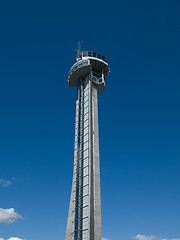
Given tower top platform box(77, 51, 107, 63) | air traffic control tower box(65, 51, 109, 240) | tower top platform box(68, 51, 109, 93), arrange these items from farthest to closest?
tower top platform box(77, 51, 107, 63)
tower top platform box(68, 51, 109, 93)
air traffic control tower box(65, 51, 109, 240)

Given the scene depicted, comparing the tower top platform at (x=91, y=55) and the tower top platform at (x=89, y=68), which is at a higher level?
the tower top platform at (x=91, y=55)

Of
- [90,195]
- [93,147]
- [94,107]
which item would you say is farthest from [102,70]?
[90,195]

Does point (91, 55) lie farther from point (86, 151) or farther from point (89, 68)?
point (86, 151)

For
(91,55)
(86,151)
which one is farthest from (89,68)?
(86,151)

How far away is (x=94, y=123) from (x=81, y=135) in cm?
512

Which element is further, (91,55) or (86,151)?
(91,55)

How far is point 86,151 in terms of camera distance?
6569 centimetres

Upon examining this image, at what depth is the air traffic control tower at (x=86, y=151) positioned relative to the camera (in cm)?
5616

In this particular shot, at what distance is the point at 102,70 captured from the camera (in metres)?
79.8

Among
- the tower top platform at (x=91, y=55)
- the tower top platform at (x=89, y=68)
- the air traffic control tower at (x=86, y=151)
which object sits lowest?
→ the air traffic control tower at (x=86, y=151)

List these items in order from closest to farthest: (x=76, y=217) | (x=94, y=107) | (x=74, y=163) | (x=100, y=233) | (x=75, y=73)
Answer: (x=100, y=233) → (x=76, y=217) → (x=74, y=163) → (x=94, y=107) → (x=75, y=73)

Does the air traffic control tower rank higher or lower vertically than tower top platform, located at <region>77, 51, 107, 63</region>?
lower

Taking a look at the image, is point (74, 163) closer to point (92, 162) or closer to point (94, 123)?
point (92, 162)

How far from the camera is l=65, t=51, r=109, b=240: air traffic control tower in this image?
56.2 metres
